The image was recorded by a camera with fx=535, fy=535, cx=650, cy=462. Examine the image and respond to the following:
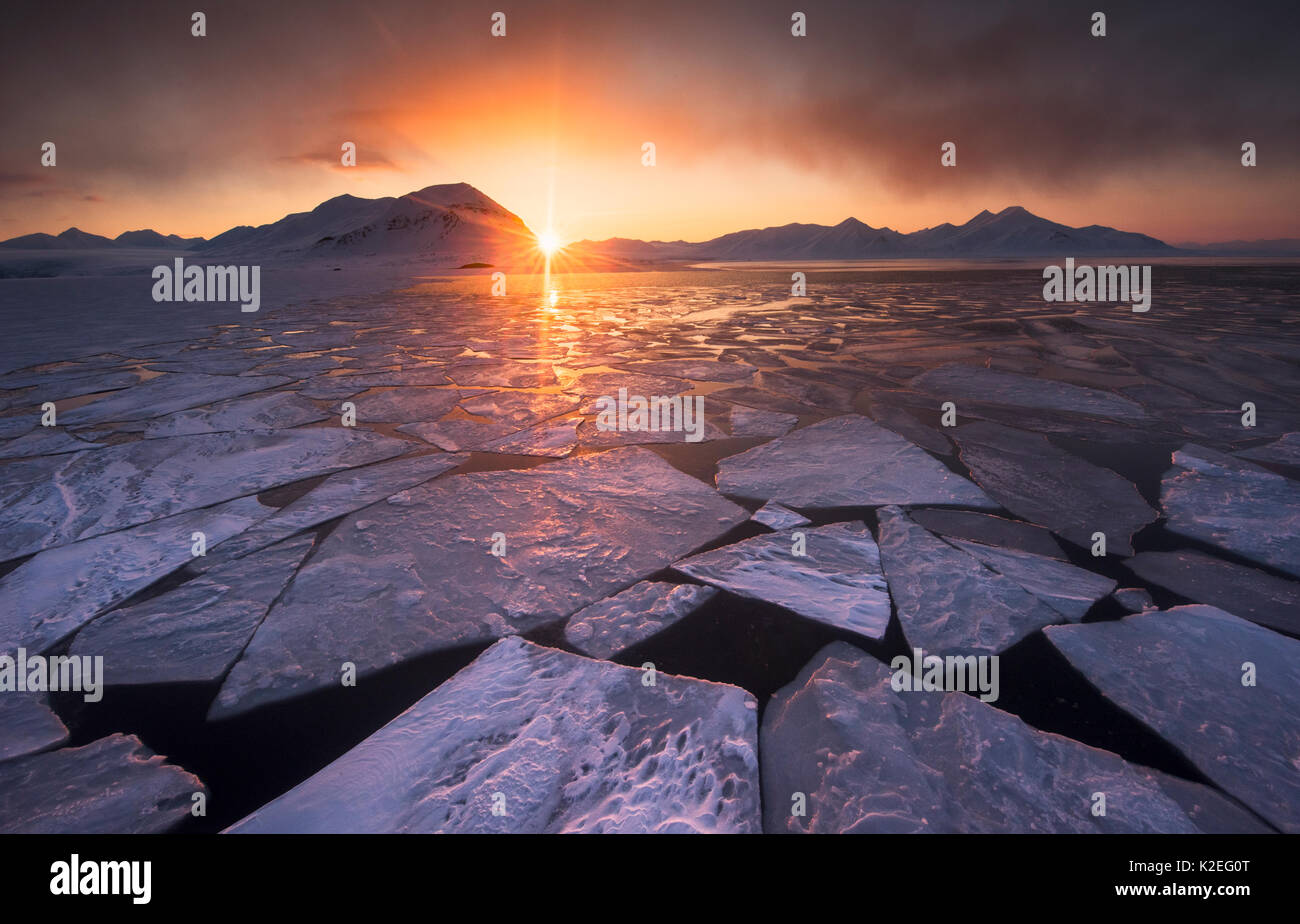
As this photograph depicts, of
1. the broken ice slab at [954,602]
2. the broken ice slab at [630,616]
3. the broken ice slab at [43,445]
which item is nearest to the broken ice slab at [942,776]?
the broken ice slab at [954,602]

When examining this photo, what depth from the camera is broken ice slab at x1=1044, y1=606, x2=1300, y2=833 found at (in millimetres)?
1078

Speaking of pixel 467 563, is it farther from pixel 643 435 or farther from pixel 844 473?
pixel 844 473

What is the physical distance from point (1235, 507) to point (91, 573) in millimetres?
4136

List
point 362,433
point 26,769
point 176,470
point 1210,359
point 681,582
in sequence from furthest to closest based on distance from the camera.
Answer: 1. point 1210,359
2. point 362,433
3. point 176,470
4. point 681,582
5. point 26,769

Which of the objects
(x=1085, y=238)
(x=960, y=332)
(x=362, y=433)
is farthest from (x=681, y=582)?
(x=1085, y=238)

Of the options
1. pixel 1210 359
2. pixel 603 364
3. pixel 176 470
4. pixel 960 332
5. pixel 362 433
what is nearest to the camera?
pixel 176 470

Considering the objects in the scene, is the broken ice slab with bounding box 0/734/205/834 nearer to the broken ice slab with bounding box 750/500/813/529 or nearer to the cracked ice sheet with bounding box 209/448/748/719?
the cracked ice sheet with bounding box 209/448/748/719

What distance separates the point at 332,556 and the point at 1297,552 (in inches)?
129

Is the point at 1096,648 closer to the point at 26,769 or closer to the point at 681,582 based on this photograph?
the point at 681,582

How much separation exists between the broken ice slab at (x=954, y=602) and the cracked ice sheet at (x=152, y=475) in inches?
96.0

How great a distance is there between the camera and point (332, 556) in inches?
72.8

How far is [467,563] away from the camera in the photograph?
1.82 m

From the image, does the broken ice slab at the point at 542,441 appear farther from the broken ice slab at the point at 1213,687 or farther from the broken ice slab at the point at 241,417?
the broken ice slab at the point at 1213,687

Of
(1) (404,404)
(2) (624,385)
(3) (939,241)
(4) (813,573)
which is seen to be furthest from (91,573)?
(3) (939,241)
